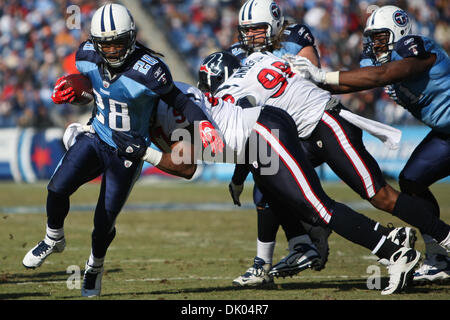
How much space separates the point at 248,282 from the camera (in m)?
5.13

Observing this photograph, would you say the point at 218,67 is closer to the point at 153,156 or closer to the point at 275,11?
the point at 275,11

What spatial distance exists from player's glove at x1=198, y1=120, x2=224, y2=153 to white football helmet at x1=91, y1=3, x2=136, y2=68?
0.72 meters

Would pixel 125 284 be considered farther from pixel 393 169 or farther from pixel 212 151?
pixel 393 169

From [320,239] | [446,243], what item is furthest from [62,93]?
[446,243]

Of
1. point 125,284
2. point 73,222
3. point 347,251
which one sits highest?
point 125,284

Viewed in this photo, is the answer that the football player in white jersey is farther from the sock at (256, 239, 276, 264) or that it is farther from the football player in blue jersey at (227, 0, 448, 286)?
the sock at (256, 239, 276, 264)

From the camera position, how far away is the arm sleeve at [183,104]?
4285 millimetres

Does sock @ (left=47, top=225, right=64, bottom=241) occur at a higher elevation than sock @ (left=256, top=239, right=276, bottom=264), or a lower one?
higher

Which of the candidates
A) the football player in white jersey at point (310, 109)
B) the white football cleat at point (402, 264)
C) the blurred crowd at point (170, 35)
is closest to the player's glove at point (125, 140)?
the football player in white jersey at point (310, 109)

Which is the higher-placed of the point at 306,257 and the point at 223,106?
the point at 223,106

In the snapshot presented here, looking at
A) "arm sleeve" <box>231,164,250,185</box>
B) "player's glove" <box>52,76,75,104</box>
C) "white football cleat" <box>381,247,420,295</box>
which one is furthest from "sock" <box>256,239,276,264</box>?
"player's glove" <box>52,76,75,104</box>

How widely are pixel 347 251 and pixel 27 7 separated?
1425 centimetres

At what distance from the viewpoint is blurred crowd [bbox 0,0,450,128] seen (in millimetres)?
15719

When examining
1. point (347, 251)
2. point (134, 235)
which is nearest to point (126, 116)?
point (347, 251)
